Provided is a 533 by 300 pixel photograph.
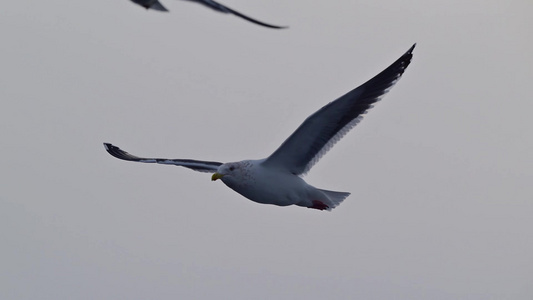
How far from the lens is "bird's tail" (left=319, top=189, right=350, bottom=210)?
759 cm

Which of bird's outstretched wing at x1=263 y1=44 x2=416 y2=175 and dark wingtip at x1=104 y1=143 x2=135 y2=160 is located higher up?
dark wingtip at x1=104 y1=143 x2=135 y2=160

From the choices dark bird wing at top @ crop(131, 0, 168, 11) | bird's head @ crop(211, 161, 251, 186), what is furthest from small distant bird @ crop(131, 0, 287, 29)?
bird's head @ crop(211, 161, 251, 186)

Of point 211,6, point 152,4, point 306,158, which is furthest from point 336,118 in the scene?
point 211,6

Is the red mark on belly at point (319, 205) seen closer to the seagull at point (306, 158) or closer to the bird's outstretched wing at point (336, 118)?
the seagull at point (306, 158)

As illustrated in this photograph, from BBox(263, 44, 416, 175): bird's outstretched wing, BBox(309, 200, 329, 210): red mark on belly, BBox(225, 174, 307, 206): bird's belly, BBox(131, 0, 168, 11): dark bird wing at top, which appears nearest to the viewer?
BBox(131, 0, 168, 11): dark bird wing at top

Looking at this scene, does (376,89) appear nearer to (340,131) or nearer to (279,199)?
(340,131)

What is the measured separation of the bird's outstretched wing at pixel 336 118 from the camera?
7086 millimetres

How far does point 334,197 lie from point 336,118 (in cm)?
80

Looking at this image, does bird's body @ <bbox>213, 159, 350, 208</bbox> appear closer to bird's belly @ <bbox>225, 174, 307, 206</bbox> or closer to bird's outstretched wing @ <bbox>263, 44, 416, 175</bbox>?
bird's belly @ <bbox>225, 174, 307, 206</bbox>

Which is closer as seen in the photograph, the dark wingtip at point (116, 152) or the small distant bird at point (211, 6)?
the small distant bird at point (211, 6)

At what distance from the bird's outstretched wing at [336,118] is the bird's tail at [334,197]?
0.42 meters

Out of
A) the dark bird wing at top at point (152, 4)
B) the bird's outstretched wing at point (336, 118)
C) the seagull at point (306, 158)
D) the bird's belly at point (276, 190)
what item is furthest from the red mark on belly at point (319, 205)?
the dark bird wing at top at point (152, 4)

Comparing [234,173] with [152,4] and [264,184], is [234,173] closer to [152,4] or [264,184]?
[264,184]

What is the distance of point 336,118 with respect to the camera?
7.17 meters
